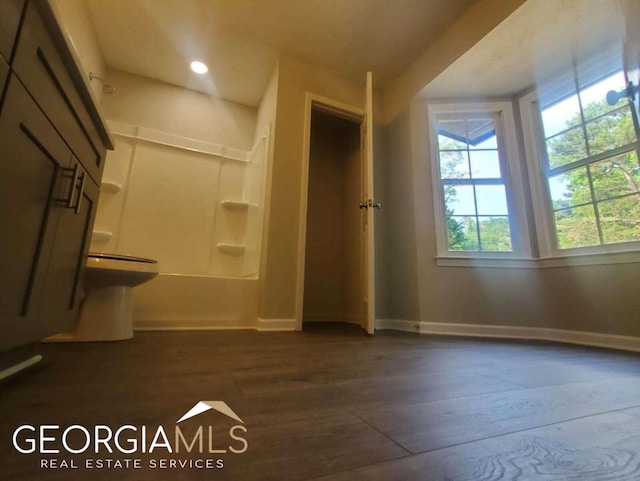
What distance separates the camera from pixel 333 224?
3400 millimetres

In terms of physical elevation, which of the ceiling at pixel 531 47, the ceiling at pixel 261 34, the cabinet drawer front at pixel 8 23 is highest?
the ceiling at pixel 261 34

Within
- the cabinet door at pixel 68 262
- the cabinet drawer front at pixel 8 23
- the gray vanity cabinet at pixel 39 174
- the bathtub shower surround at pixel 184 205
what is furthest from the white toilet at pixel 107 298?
the cabinet drawer front at pixel 8 23

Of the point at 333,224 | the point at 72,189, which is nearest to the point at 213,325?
the point at 72,189

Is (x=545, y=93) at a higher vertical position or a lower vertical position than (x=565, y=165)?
higher

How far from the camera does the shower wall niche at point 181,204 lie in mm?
2619

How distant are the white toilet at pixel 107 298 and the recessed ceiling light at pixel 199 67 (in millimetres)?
2160

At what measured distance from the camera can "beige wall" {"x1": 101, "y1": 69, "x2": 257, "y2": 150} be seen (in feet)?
9.35

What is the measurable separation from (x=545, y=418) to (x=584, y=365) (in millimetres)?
943

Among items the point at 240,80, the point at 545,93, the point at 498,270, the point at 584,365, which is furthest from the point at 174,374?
the point at 545,93

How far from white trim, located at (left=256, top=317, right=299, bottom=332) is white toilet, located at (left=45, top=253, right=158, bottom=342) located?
0.83m

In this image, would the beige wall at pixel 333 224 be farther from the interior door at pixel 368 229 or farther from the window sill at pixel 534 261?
the window sill at pixel 534 261

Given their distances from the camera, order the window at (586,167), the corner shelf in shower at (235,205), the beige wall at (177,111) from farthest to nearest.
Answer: the corner shelf in shower at (235,205)
the beige wall at (177,111)
the window at (586,167)

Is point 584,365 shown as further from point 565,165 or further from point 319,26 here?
point 319,26

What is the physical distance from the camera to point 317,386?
0.89 meters
